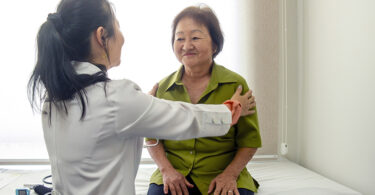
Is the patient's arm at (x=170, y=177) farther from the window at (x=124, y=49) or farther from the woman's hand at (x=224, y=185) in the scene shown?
the window at (x=124, y=49)

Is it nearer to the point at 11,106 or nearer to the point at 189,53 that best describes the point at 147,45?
the point at 189,53

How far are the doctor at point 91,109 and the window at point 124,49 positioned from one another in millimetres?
1175

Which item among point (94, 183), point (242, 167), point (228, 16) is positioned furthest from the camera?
point (228, 16)

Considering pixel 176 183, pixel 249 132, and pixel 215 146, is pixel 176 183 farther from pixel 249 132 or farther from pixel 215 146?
pixel 249 132

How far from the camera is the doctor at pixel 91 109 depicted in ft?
2.80

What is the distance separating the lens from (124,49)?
84.5 inches

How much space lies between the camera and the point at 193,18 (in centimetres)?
138

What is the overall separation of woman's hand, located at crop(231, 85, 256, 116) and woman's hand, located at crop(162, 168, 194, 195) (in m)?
0.38

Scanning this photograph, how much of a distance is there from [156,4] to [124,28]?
287mm

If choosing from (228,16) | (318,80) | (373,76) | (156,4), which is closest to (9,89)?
(156,4)

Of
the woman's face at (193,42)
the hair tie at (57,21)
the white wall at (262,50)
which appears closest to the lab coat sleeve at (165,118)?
the hair tie at (57,21)

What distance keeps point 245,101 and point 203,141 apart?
27 centimetres

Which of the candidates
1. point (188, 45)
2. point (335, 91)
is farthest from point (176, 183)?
point (335, 91)

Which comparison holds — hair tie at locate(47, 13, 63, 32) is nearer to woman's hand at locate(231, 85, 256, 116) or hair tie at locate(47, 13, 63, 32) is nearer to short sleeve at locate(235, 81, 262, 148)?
woman's hand at locate(231, 85, 256, 116)
